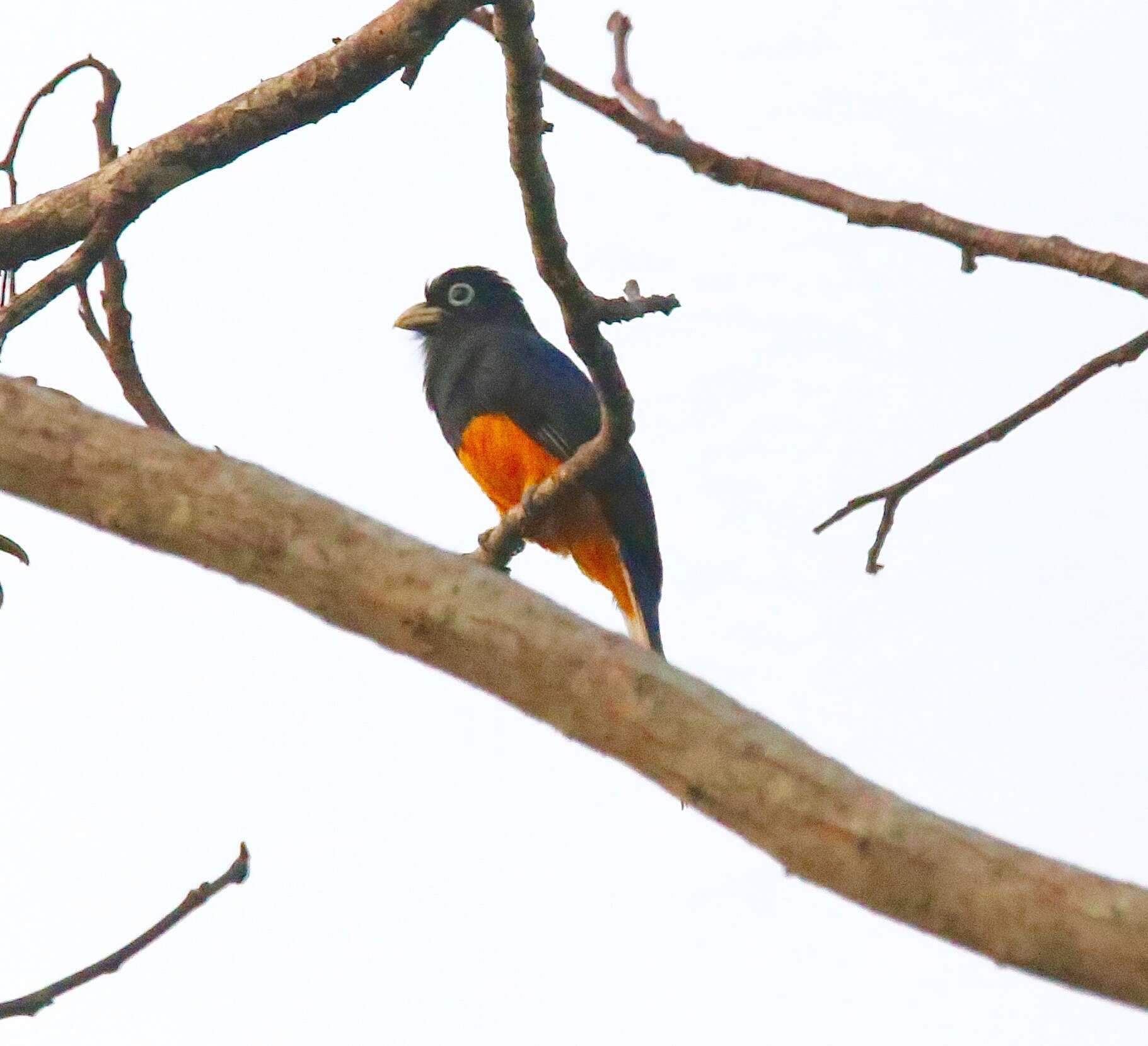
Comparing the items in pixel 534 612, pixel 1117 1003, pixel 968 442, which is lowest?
pixel 1117 1003

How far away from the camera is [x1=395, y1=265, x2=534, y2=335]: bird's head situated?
9.25 meters

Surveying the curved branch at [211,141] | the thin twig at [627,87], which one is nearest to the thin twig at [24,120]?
the curved branch at [211,141]

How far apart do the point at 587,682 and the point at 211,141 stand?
2821 mm

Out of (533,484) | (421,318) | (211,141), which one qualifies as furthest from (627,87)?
(421,318)

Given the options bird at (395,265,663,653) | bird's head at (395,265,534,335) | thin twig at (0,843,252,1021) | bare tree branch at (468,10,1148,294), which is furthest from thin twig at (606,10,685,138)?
bird's head at (395,265,534,335)

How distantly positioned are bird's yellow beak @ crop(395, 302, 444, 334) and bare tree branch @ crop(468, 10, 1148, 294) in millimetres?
5245

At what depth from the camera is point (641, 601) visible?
8336 millimetres

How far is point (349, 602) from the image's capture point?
2.45 metres

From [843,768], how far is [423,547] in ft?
1.96

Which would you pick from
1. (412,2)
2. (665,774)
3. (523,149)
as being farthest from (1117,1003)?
(412,2)

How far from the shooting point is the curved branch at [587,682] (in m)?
2.09

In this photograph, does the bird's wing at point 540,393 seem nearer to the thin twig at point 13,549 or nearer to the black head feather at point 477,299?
the black head feather at point 477,299

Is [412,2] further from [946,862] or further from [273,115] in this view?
[946,862]

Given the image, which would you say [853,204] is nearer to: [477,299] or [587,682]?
[587,682]
